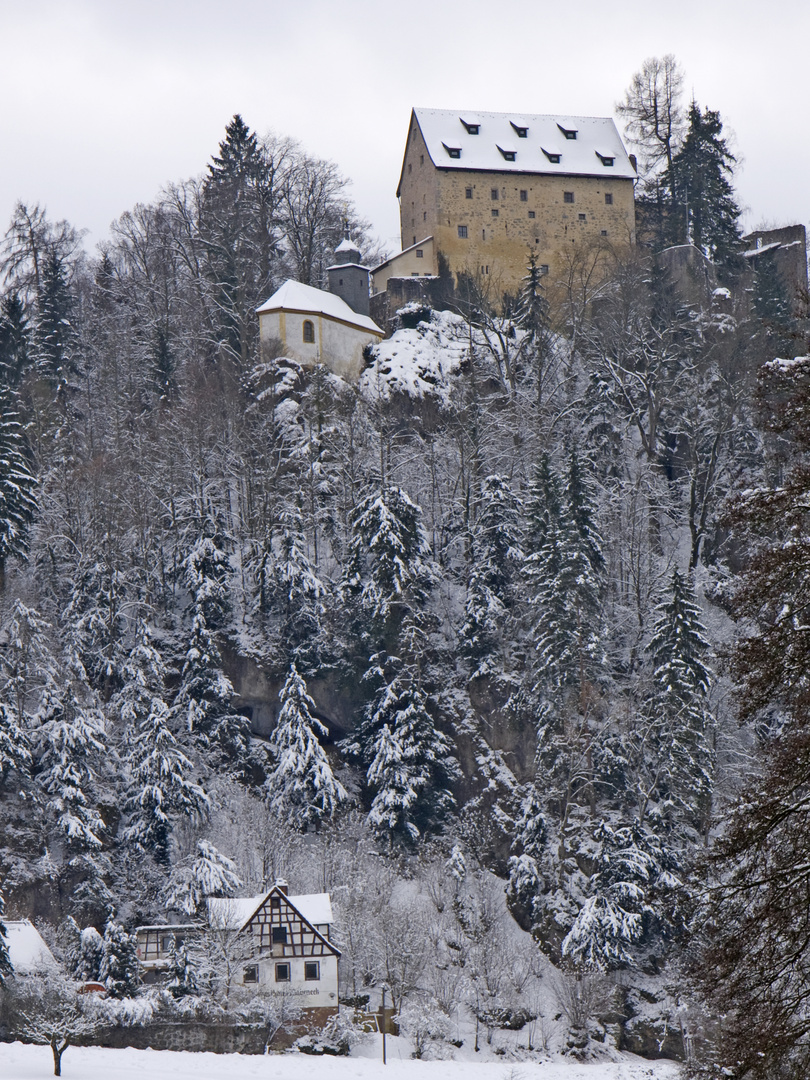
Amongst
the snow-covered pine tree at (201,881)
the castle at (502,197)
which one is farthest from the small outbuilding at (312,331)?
the snow-covered pine tree at (201,881)

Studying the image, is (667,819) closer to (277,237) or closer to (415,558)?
(415,558)

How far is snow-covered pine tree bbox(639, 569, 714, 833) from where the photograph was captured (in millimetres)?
37094

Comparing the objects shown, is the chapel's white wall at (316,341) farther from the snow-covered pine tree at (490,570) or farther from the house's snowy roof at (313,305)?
the snow-covered pine tree at (490,570)

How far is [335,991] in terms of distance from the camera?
34281 millimetres

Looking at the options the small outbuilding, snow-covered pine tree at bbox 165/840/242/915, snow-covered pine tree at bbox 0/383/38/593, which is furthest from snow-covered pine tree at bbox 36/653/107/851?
the small outbuilding

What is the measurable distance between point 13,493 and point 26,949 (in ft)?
64.3

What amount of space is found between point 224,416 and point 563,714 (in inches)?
877

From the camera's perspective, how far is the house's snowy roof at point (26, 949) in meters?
30.8

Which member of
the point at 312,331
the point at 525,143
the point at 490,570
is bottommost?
the point at 490,570

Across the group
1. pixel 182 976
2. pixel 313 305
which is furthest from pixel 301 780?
pixel 313 305

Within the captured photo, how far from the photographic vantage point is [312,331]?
59.3 metres

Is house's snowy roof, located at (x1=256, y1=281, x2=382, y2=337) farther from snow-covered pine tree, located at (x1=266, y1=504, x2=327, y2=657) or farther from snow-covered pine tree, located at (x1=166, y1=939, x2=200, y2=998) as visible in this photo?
snow-covered pine tree, located at (x1=166, y1=939, x2=200, y2=998)

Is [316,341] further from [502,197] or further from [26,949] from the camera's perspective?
[26,949]

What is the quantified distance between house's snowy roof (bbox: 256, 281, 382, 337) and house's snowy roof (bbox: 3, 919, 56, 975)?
3375 cm
